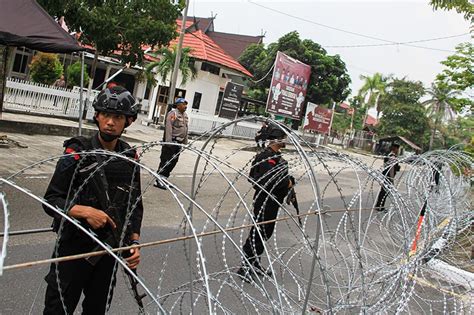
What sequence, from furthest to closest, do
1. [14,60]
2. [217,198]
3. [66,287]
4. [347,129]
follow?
[347,129] < [14,60] < [217,198] < [66,287]

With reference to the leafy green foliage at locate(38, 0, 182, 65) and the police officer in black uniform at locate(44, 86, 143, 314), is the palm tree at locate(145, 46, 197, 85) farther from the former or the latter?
the police officer in black uniform at locate(44, 86, 143, 314)

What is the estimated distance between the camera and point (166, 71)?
23.0 m

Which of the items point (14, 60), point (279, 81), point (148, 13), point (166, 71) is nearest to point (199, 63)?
point (166, 71)

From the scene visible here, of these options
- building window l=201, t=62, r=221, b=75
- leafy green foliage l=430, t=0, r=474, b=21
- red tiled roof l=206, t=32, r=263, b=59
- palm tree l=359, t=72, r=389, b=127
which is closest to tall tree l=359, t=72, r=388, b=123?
palm tree l=359, t=72, r=389, b=127

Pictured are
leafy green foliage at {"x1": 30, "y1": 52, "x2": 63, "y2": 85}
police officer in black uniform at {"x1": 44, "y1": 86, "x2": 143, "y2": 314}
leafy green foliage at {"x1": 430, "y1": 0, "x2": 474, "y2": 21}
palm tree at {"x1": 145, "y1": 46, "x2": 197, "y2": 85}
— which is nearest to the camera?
police officer in black uniform at {"x1": 44, "y1": 86, "x2": 143, "y2": 314}

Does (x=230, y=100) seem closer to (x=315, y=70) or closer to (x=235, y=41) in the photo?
(x=315, y=70)

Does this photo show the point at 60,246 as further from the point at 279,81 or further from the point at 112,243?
the point at 279,81

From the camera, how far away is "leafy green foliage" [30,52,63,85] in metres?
17.4

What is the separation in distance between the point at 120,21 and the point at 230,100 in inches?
443

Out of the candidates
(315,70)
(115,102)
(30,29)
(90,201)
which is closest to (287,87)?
(315,70)

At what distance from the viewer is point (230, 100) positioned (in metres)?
22.5

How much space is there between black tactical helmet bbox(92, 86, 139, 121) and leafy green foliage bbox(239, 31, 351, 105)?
2971 centimetres

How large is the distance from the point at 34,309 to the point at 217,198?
5.84 metres

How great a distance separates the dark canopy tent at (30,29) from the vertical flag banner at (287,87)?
16556 mm
